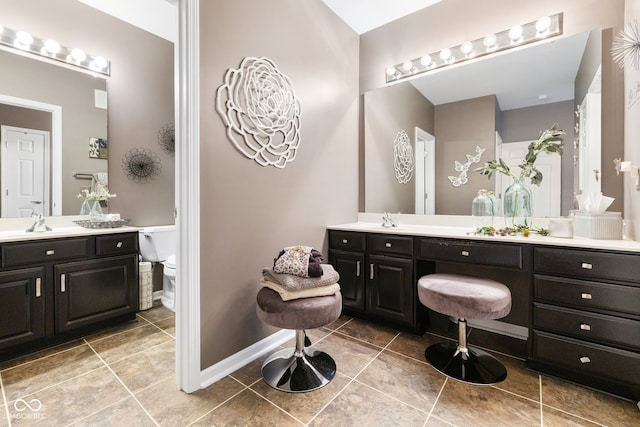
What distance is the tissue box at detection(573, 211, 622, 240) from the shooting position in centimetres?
166

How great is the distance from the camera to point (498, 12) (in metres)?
2.28

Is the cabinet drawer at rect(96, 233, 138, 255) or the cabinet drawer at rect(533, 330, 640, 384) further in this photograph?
the cabinet drawer at rect(96, 233, 138, 255)

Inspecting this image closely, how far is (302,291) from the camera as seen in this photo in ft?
5.32

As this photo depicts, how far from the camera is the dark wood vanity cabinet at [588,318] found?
145 centimetres

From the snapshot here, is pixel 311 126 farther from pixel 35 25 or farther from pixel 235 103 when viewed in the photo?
pixel 35 25

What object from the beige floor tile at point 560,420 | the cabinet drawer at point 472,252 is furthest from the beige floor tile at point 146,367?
the beige floor tile at point 560,420

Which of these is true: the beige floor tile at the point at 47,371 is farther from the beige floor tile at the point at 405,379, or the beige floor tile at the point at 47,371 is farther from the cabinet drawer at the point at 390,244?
the cabinet drawer at the point at 390,244

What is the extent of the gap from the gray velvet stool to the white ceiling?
8.44ft

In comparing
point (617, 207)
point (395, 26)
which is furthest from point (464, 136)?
point (395, 26)

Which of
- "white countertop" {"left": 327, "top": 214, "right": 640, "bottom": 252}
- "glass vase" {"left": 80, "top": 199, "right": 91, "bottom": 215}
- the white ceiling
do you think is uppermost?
the white ceiling

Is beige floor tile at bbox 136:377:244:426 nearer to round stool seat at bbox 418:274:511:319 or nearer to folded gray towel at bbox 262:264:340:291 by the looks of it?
folded gray towel at bbox 262:264:340:291

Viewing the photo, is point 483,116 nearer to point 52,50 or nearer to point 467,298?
point 467,298

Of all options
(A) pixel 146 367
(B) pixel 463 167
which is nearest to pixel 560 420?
(B) pixel 463 167

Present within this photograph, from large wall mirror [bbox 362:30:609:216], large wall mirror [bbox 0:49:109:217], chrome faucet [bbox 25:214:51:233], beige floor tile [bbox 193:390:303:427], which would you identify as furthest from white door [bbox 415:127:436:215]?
chrome faucet [bbox 25:214:51:233]
